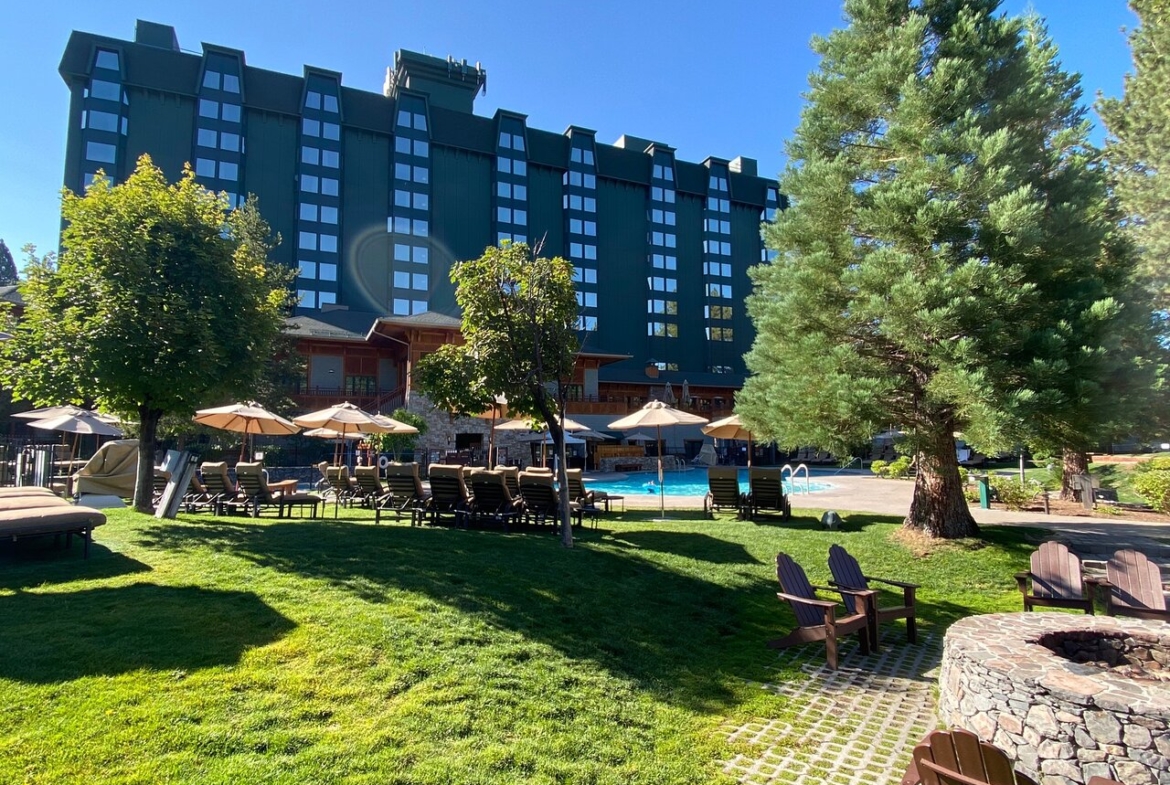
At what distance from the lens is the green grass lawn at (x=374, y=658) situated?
299 centimetres

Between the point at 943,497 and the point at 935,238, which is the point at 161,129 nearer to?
the point at 935,238

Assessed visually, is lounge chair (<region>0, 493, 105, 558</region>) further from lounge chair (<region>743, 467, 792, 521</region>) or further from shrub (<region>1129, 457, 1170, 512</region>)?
shrub (<region>1129, 457, 1170, 512</region>)

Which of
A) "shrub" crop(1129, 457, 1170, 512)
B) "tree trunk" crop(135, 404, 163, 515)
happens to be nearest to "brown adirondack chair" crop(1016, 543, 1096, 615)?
"shrub" crop(1129, 457, 1170, 512)

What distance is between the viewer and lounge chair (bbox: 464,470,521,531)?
9695 mm

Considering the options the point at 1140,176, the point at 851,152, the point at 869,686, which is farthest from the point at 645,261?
the point at 869,686

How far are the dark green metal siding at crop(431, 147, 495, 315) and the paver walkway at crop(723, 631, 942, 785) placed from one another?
40.6m

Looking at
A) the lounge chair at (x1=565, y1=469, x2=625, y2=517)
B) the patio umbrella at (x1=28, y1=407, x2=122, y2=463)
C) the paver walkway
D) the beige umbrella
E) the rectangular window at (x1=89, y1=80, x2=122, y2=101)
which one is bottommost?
the paver walkway

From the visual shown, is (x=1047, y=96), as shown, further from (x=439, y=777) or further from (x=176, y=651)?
(x=176, y=651)

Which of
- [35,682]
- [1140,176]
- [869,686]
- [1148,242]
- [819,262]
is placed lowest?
[869,686]

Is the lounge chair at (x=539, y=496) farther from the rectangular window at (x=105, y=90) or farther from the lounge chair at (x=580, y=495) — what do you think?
the rectangular window at (x=105, y=90)

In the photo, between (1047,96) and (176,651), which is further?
(1047,96)

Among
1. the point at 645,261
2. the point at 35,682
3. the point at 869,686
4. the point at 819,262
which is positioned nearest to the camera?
the point at 35,682

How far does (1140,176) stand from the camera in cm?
1463

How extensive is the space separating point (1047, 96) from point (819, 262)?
152 inches
